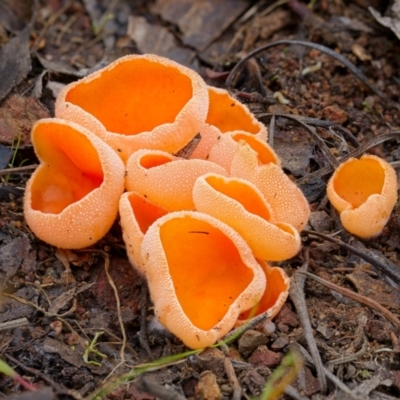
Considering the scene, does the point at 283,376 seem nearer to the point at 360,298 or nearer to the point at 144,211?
the point at 360,298

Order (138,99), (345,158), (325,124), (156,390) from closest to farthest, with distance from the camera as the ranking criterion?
(156,390)
(138,99)
(345,158)
(325,124)

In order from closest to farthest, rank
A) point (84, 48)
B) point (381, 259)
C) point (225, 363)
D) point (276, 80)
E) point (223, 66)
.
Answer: point (225, 363)
point (381, 259)
point (276, 80)
point (223, 66)
point (84, 48)

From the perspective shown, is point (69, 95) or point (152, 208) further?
point (69, 95)

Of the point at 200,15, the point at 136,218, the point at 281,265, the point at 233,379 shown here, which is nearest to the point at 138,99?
the point at 136,218

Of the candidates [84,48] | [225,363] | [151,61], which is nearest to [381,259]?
[225,363]

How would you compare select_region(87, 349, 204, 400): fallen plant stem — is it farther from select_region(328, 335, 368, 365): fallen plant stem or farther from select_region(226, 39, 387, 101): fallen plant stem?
select_region(226, 39, 387, 101): fallen plant stem

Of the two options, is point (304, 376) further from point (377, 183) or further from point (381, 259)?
point (377, 183)

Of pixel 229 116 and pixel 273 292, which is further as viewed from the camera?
pixel 229 116
